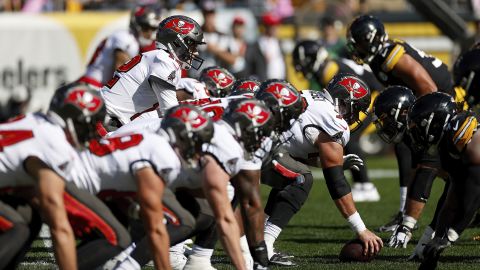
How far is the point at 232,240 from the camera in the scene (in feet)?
19.2

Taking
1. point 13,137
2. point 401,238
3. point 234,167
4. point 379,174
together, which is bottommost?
point 379,174

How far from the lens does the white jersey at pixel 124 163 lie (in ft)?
19.1

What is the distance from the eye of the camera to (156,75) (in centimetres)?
777

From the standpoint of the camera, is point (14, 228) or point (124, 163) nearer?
point (14, 228)

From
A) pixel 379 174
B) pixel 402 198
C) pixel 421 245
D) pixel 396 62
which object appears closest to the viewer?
pixel 421 245

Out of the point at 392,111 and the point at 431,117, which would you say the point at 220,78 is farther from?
the point at 431,117

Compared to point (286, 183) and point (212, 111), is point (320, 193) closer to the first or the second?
point (286, 183)

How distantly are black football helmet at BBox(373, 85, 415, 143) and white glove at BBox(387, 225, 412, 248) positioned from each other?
2.34 feet

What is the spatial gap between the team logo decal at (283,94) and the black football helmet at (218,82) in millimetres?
1908

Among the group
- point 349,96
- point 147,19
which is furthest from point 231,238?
point 147,19

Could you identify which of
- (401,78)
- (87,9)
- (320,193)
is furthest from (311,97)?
(87,9)

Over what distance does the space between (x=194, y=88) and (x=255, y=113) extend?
2184 mm

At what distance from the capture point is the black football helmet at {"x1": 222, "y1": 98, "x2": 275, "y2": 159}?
615 cm

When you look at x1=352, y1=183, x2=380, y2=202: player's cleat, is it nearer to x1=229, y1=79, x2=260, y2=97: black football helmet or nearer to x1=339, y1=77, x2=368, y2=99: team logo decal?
x1=229, y1=79, x2=260, y2=97: black football helmet
